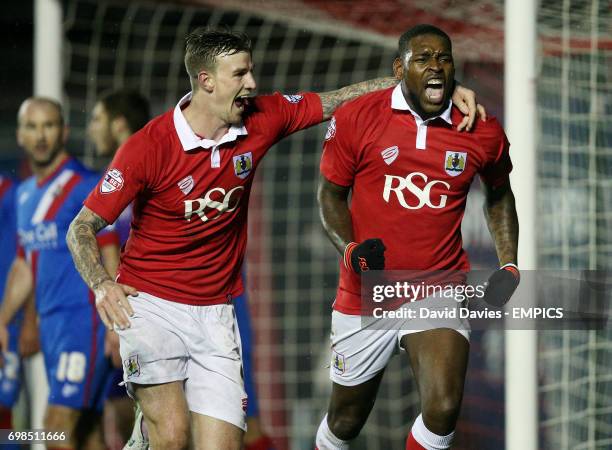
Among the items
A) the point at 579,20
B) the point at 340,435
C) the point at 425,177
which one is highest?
the point at 579,20

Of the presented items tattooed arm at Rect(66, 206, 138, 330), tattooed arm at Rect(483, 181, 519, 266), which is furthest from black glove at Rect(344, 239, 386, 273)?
tattooed arm at Rect(66, 206, 138, 330)

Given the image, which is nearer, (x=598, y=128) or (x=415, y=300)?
(x=415, y=300)

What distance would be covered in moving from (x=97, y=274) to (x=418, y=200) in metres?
1.42

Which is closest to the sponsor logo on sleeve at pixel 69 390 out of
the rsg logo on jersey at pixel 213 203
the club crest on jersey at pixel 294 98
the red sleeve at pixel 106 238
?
the red sleeve at pixel 106 238

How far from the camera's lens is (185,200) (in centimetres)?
471

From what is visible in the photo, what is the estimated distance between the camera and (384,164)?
15.9ft

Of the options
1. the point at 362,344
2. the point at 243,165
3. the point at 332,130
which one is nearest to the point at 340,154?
the point at 332,130

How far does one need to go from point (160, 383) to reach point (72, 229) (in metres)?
0.74

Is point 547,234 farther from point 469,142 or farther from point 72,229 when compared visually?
point 72,229

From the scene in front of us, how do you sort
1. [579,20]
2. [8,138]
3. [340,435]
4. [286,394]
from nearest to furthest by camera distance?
[340,435] → [579,20] → [286,394] → [8,138]

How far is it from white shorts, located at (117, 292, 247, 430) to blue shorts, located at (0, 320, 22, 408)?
3074 mm

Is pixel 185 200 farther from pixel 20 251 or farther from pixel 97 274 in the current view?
pixel 20 251

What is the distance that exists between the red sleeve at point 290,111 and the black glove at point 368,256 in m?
0.70

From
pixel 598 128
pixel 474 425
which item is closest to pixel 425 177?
pixel 598 128
